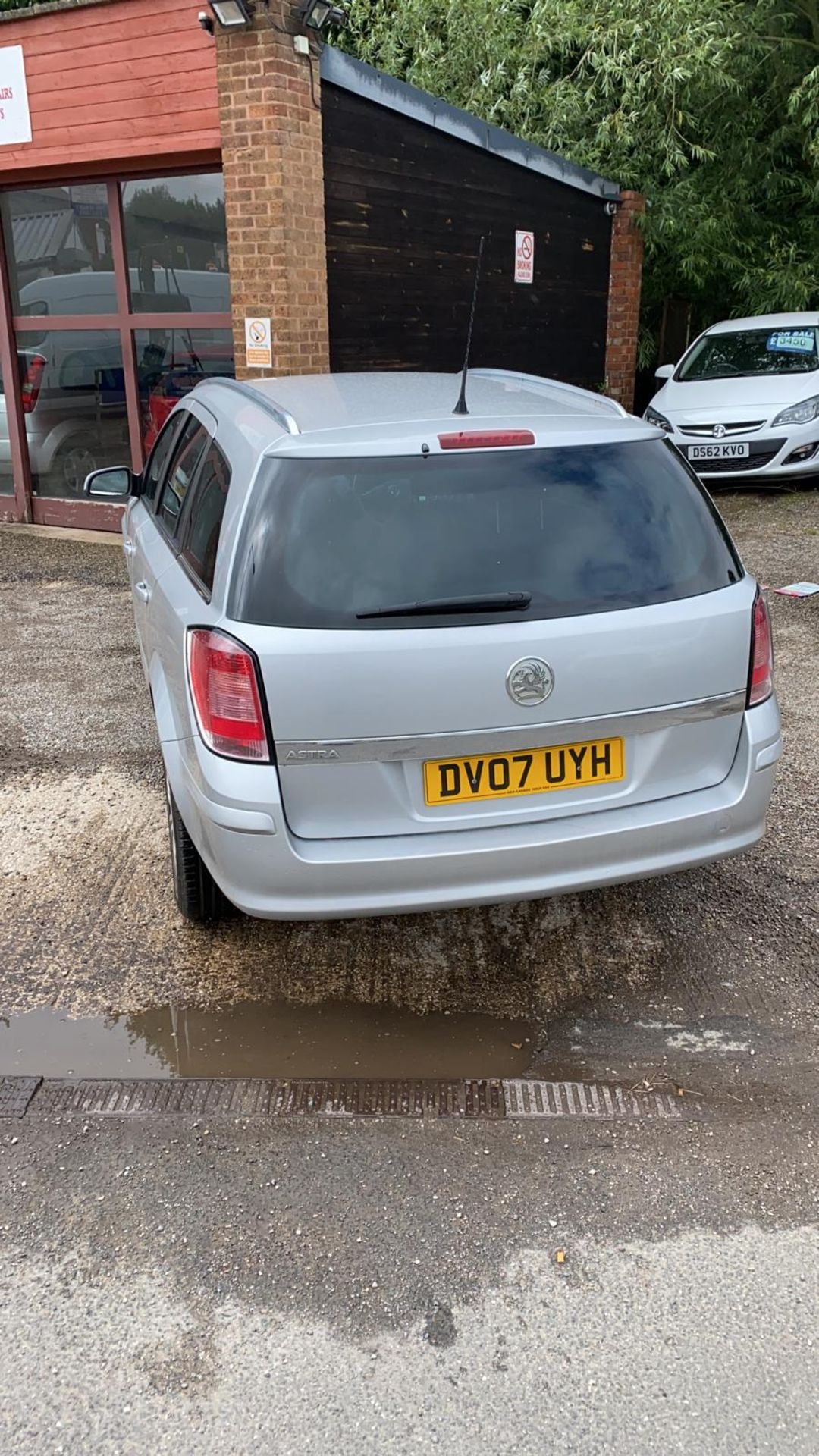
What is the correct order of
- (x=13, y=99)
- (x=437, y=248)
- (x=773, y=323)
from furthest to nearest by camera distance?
1. (x=773, y=323)
2. (x=437, y=248)
3. (x=13, y=99)

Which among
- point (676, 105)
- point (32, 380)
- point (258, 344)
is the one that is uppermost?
point (676, 105)

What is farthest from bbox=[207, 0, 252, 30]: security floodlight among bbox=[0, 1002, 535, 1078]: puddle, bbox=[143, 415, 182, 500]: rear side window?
bbox=[0, 1002, 535, 1078]: puddle

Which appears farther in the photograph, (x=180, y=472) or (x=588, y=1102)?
(x=180, y=472)

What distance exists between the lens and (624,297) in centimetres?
1202

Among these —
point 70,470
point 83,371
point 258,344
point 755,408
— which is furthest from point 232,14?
point 755,408

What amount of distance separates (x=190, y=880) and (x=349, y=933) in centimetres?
54

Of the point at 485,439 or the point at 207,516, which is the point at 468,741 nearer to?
the point at 485,439

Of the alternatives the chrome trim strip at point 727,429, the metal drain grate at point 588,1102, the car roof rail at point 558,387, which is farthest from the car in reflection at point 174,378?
the metal drain grate at point 588,1102

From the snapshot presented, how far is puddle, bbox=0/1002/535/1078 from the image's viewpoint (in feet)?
10.1

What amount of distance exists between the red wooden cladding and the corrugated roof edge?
2.83 feet

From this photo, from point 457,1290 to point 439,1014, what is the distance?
103 centimetres

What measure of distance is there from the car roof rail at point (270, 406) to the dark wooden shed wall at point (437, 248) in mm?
4427

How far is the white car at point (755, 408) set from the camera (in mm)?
10203

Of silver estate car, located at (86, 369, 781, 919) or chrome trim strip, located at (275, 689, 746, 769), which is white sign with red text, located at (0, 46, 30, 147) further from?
chrome trim strip, located at (275, 689, 746, 769)
